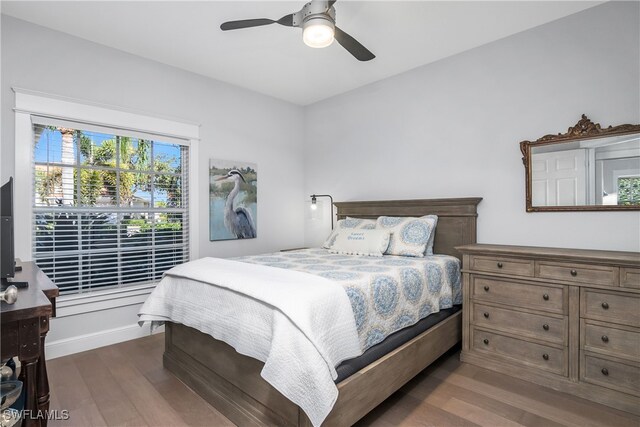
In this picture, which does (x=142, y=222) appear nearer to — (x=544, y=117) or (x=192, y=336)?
(x=192, y=336)

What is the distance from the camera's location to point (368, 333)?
1.89m

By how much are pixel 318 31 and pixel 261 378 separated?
7.00ft

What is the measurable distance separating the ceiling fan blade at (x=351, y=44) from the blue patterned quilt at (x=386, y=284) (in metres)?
1.61

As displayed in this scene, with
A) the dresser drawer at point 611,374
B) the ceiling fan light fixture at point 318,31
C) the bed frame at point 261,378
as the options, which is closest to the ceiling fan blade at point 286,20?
the ceiling fan light fixture at point 318,31

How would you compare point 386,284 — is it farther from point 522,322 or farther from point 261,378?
point 522,322

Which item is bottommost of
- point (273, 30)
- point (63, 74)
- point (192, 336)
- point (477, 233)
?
point (192, 336)

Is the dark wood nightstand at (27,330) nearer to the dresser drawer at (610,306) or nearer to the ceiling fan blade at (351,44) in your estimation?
the ceiling fan blade at (351,44)

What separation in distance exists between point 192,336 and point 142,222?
5.22ft

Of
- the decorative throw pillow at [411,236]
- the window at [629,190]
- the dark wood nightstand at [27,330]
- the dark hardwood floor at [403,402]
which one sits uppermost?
the window at [629,190]

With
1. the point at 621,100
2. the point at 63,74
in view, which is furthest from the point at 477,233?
the point at 63,74

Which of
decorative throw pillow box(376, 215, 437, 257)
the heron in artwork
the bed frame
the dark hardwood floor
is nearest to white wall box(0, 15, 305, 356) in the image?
the heron in artwork

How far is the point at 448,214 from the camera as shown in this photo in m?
3.25

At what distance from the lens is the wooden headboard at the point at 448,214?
10.2ft

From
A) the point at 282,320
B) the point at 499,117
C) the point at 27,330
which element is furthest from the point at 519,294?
the point at 27,330
